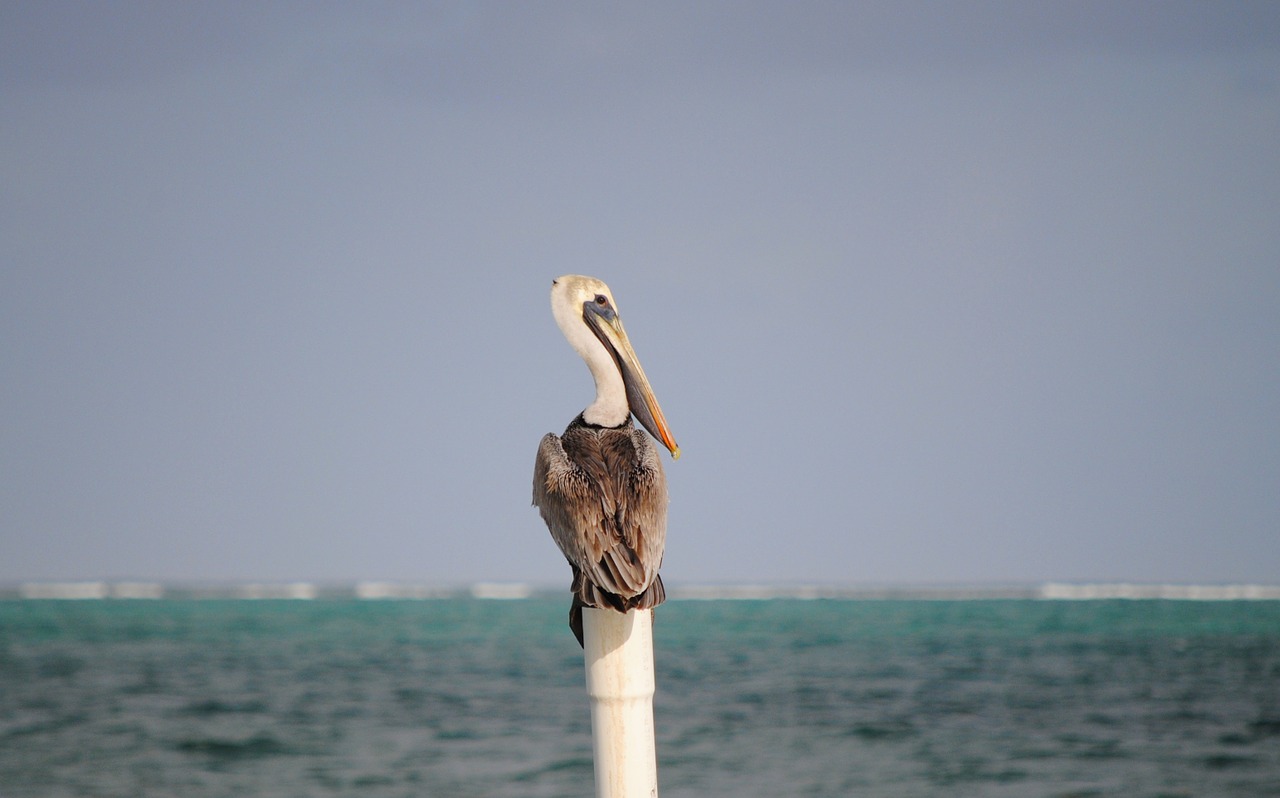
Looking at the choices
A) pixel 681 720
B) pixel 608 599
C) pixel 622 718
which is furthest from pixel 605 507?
pixel 681 720

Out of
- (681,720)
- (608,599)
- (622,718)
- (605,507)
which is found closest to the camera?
(622,718)

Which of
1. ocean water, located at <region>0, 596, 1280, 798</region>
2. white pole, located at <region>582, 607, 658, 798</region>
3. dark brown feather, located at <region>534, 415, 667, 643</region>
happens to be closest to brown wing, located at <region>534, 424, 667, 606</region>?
dark brown feather, located at <region>534, 415, 667, 643</region>

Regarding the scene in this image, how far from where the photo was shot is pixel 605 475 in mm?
3281

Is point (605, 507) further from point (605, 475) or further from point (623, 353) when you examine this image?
point (623, 353)

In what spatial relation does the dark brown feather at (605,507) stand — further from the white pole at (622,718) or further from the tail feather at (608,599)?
the white pole at (622,718)

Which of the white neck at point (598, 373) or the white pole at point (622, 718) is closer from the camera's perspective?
the white pole at point (622, 718)

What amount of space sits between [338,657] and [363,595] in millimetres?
66514

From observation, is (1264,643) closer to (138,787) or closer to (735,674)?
(735,674)

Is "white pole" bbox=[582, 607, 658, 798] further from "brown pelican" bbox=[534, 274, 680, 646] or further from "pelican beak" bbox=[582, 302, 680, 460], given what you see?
"pelican beak" bbox=[582, 302, 680, 460]

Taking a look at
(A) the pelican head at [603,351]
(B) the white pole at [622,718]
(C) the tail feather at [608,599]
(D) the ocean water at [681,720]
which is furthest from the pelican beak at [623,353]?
(D) the ocean water at [681,720]

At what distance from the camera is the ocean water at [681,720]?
34.0ft

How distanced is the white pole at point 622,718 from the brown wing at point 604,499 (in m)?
0.27

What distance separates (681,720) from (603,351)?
35.4ft

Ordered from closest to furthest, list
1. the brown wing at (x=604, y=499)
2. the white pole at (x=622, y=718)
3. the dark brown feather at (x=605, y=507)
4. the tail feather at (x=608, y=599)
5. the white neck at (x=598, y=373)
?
the white pole at (x=622, y=718), the tail feather at (x=608, y=599), the dark brown feather at (x=605, y=507), the brown wing at (x=604, y=499), the white neck at (x=598, y=373)
